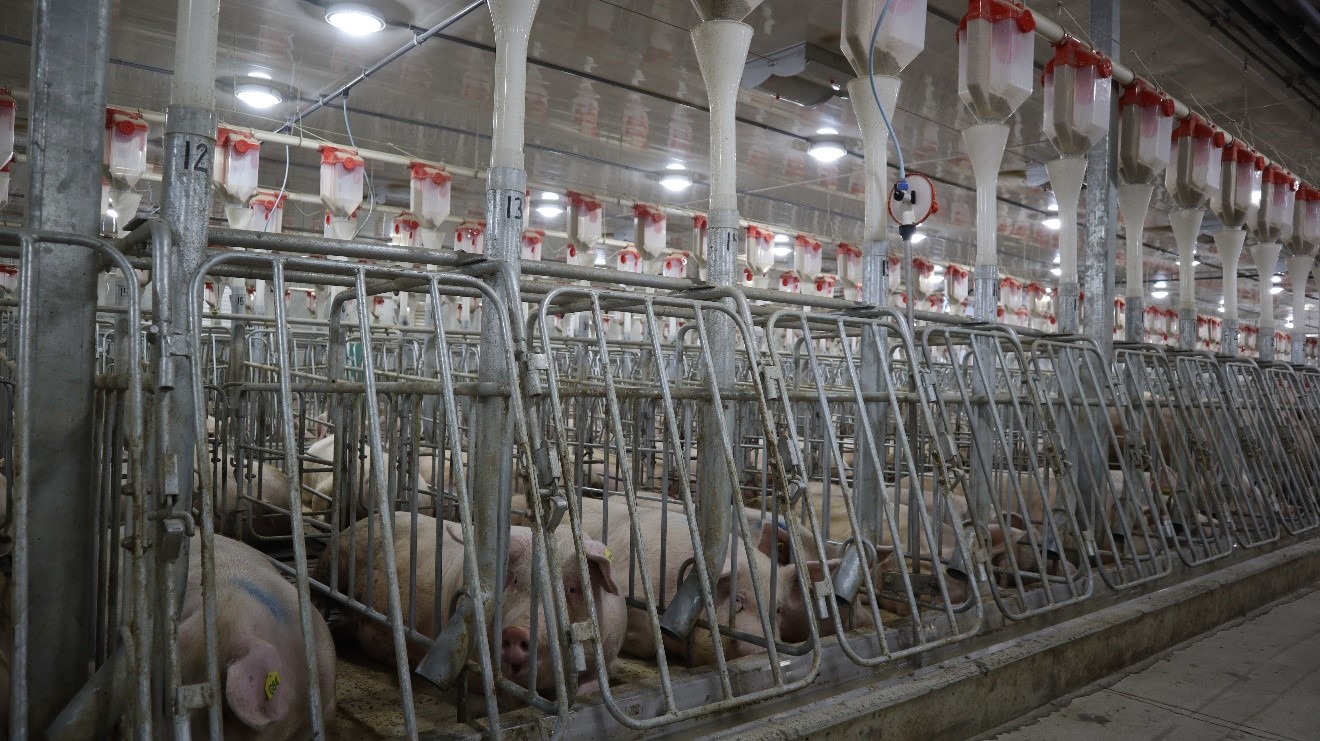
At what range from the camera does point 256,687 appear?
7.39 feet

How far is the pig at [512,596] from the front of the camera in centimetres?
274

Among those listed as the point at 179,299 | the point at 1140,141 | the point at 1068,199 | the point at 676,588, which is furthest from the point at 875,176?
the point at 179,299

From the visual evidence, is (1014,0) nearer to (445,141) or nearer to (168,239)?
(168,239)

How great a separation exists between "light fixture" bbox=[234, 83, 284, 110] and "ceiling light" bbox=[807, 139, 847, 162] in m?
5.11

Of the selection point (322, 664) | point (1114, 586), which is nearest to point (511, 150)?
point (322, 664)

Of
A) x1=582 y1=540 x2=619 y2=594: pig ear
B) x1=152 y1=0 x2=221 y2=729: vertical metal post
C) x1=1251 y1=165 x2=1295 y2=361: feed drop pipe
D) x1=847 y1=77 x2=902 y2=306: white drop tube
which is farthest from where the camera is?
x1=1251 y1=165 x2=1295 y2=361: feed drop pipe

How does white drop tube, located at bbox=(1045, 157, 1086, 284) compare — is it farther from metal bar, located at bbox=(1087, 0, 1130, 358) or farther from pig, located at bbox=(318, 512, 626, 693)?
pig, located at bbox=(318, 512, 626, 693)

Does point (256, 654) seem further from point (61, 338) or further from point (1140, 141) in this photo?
point (1140, 141)

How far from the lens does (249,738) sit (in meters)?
2.27

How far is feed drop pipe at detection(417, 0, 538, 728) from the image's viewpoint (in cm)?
251

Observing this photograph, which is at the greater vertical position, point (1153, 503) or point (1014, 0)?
point (1014, 0)

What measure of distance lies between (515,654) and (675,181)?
340 inches

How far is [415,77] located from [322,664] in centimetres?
594

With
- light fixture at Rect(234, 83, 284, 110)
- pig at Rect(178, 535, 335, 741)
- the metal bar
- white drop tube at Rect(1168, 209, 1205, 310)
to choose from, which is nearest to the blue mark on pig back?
pig at Rect(178, 535, 335, 741)
